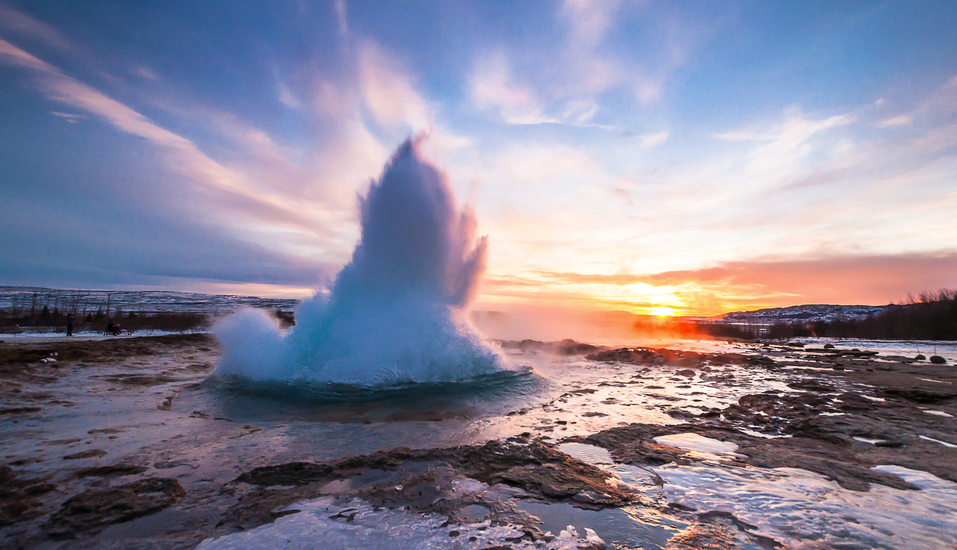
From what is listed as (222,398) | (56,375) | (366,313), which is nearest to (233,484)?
(222,398)

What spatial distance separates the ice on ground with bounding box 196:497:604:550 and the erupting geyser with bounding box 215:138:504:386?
748 centimetres

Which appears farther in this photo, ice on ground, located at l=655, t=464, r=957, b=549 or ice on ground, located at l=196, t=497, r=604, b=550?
ice on ground, located at l=655, t=464, r=957, b=549

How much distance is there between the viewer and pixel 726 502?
3979 mm

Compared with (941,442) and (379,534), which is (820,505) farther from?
(941,442)

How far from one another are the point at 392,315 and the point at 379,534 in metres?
9.59

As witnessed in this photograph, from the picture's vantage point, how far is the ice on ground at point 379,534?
312cm

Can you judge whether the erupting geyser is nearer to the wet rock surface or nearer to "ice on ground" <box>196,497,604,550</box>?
the wet rock surface

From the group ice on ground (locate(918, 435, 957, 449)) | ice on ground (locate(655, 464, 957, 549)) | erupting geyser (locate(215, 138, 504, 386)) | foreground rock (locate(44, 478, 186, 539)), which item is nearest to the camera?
ice on ground (locate(655, 464, 957, 549))

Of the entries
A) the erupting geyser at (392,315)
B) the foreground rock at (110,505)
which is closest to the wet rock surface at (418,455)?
the foreground rock at (110,505)

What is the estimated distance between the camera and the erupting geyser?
456 inches

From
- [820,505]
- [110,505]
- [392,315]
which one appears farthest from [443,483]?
[392,315]

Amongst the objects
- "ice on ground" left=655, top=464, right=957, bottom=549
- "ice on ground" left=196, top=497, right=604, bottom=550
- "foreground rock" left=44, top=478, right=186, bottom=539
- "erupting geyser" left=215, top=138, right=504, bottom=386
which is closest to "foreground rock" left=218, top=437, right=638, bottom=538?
"ice on ground" left=196, top=497, right=604, bottom=550

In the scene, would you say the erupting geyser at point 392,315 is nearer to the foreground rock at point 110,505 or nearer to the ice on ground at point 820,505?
the foreground rock at point 110,505

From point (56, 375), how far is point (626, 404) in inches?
739
